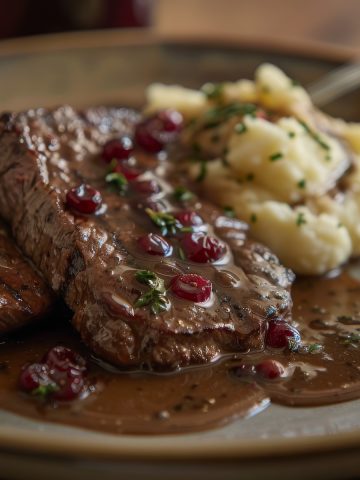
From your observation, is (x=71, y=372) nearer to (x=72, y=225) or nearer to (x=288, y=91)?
(x=72, y=225)

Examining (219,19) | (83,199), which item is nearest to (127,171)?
(83,199)

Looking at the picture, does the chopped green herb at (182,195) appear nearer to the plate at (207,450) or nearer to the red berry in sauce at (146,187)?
the red berry in sauce at (146,187)

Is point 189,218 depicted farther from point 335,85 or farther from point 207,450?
point 335,85

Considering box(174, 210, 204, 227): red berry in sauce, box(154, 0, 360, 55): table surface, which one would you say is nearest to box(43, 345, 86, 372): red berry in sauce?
box(174, 210, 204, 227): red berry in sauce

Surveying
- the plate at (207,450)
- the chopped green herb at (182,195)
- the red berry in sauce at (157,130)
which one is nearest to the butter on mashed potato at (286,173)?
the red berry in sauce at (157,130)

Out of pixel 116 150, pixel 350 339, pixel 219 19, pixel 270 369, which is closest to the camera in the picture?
pixel 270 369
